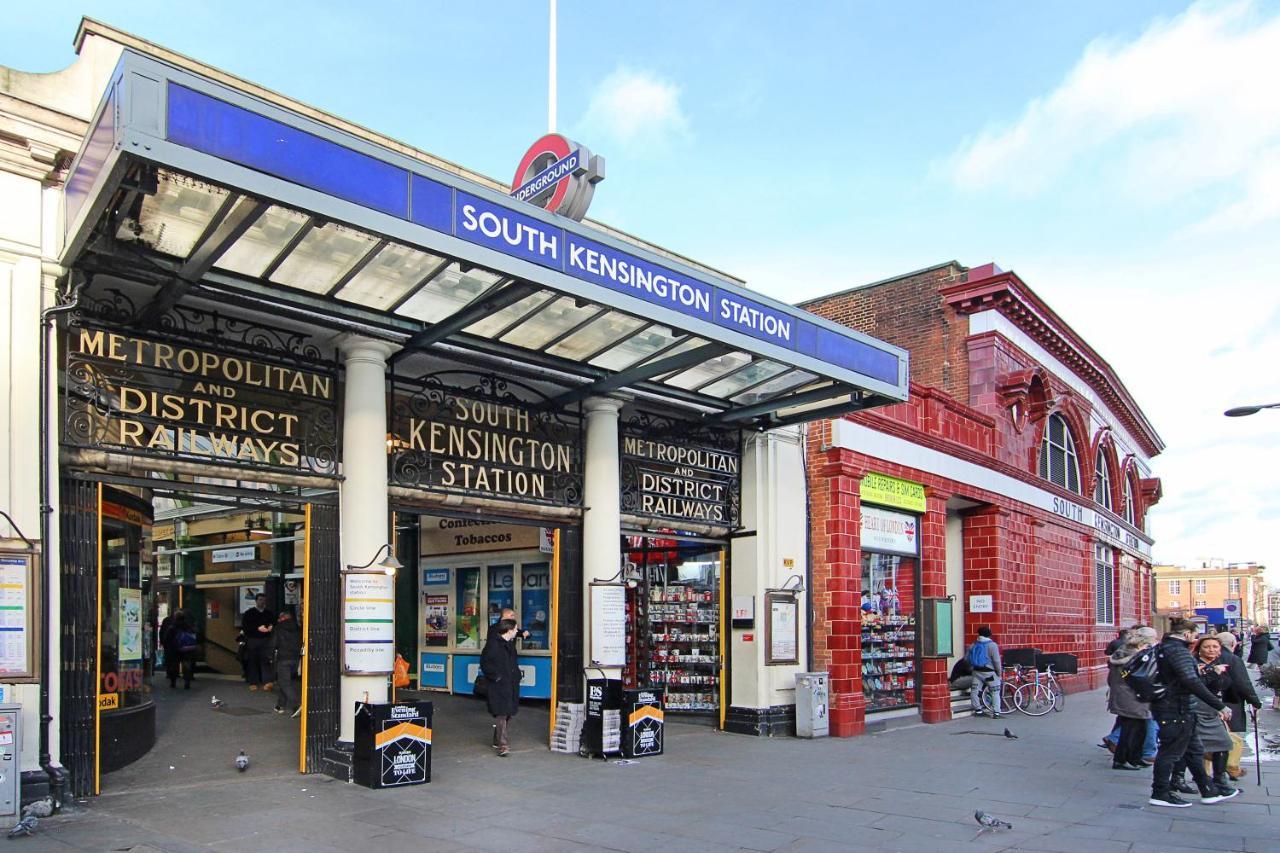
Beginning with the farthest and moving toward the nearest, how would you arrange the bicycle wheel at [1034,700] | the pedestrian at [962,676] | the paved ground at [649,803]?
the pedestrian at [962,676] → the bicycle wheel at [1034,700] → the paved ground at [649,803]

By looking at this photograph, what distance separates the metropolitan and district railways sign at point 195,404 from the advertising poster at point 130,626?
185cm

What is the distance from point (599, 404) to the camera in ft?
41.8

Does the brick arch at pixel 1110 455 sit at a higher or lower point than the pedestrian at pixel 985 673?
higher

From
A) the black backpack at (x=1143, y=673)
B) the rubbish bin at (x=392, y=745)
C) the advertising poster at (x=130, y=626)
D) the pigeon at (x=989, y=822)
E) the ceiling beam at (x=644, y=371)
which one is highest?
the ceiling beam at (x=644, y=371)

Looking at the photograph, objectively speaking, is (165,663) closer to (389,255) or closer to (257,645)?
(257,645)

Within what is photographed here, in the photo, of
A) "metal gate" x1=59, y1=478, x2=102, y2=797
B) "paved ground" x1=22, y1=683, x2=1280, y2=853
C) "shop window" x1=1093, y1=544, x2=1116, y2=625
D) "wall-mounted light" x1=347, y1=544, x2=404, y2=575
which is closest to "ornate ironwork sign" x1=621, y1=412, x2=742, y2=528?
"paved ground" x1=22, y1=683, x2=1280, y2=853

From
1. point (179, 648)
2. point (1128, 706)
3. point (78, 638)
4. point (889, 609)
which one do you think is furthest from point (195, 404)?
point (889, 609)

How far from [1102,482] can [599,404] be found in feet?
74.2

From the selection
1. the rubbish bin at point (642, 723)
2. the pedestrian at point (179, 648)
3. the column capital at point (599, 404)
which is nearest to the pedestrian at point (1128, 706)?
the rubbish bin at point (642, 723)

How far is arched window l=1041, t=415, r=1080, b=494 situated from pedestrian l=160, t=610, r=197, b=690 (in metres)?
18.2

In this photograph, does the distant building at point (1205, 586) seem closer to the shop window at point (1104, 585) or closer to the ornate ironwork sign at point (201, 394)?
the shop window at point (1104, 585)

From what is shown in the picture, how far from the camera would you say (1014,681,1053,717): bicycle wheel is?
18562 millimetres

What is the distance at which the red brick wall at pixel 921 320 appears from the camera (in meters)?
22.2

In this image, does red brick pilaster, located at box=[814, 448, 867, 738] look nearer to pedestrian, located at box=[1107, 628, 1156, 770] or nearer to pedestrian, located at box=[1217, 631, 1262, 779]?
pedestrian, located at box=[1107, 628, 1156, 770]
